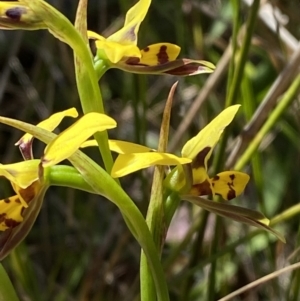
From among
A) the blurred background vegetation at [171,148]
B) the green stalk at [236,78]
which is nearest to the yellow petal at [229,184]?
the green stalk at [236,78]

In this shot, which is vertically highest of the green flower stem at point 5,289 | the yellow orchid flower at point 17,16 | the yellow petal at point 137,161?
the yellow orchid flower at point 17,16

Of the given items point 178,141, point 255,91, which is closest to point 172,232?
point 255,91

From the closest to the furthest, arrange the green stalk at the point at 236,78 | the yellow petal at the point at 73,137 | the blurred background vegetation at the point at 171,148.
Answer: the yellow petal at the point at 73,137, the green stalk at the point at 236,78, the blurred background vegetation at the point at 171,148

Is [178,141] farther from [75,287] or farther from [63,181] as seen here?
[63,181]

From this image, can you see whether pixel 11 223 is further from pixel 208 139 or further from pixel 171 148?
pixel 171 148

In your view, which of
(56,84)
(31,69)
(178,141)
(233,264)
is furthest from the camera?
(31,69)

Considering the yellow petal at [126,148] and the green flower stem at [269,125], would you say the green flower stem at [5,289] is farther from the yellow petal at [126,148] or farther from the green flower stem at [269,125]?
the green flower stem at [269,125]

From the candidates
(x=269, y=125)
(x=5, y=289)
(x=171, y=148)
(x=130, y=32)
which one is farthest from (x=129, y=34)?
(x=171, y=148)

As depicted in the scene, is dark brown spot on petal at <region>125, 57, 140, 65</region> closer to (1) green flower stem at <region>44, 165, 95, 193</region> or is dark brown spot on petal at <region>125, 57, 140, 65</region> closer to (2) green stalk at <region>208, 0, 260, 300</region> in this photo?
(1) green flower stem at <region>44, 165, 95, 193</region>
